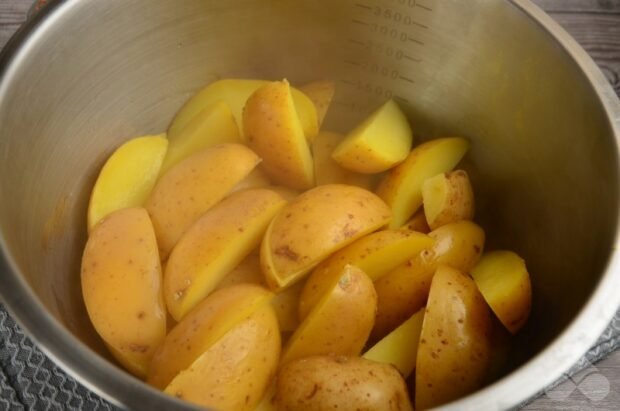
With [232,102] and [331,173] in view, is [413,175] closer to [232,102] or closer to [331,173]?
[331,173]

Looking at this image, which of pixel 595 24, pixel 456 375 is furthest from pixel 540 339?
pixel 595 24

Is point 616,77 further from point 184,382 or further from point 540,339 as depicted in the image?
point 184,382

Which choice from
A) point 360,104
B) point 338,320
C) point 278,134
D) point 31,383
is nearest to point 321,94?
point 360,104

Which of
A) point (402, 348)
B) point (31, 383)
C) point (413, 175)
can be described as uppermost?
point (413, 175)

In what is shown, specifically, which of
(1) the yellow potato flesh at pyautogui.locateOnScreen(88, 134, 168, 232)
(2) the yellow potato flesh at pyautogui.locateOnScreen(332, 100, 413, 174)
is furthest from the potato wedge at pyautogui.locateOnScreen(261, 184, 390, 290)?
(1) the yellow potato flesh at pyautogui.locateOnScreen(88, 134, 168, 232)

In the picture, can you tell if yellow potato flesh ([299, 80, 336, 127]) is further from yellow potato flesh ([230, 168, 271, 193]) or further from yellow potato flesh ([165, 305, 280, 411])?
yellow potato flesh ([165, 305, 280, 411])
